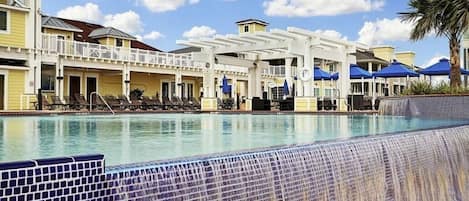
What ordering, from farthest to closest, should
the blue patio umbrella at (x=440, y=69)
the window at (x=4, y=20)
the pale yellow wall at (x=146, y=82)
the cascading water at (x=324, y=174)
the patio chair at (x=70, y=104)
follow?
the pale yellow wall at (x=146, y=82), the patio chair at (x=70, y=104), the blue patio umbrella at (x=440, y=69), the window at (x=4, y=20), the cascading water at (x=324, y=174)

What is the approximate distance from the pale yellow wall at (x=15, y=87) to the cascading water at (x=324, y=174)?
1789 cm

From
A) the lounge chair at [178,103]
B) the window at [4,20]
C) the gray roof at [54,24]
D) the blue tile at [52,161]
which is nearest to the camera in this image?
the blue tile at [52,161]

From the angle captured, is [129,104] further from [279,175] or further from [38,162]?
[38,162]

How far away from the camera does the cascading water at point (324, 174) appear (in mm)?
3102

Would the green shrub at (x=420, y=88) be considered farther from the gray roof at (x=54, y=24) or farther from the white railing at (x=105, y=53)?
the gray roof at (x=54, y=24)

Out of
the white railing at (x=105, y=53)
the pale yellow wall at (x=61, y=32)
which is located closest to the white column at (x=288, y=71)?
the white railing at (x=105, y=53)

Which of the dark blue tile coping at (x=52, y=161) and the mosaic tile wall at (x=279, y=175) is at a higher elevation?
the dark blue tile coping at (x=52, y=161)

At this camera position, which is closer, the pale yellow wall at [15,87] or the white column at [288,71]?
the pale yellow wall at [15,87]

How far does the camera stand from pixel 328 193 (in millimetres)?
4227

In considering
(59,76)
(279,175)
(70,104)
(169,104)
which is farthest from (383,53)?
(279,175)

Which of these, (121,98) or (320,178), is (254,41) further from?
(320,178)

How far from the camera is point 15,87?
66.2 ft

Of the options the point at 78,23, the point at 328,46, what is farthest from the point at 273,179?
the point at 78,23

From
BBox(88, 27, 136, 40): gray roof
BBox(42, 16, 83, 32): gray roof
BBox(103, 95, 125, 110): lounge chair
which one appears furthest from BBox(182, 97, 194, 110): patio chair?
BBox(42, 16, 83, 32): gray roof
